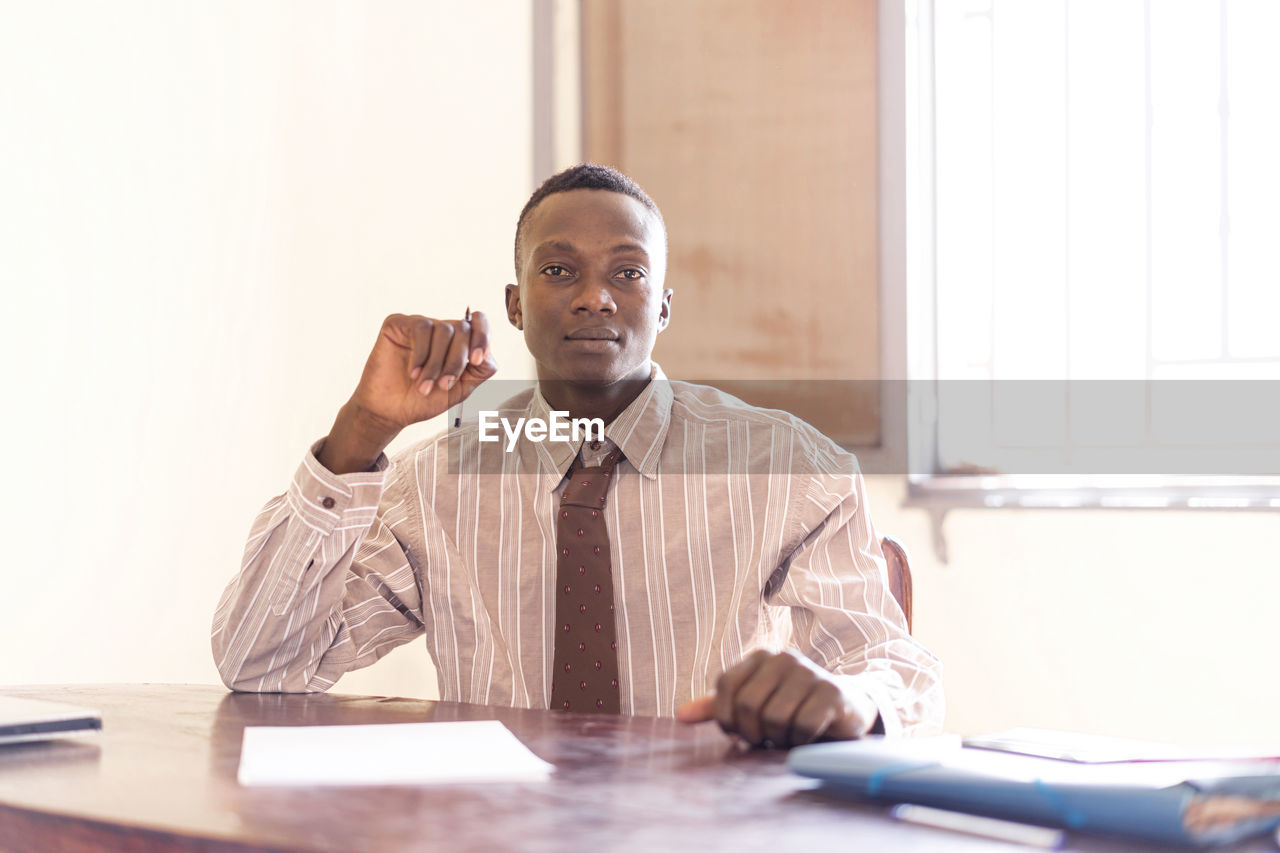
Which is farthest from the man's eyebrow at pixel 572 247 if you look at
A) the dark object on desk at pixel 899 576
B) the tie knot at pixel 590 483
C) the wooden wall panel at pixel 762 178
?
the wooden wall panel at pixel 762 178

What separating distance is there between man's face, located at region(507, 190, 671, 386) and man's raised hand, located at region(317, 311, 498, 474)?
32 centimetres

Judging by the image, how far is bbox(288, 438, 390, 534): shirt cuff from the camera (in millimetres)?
1096

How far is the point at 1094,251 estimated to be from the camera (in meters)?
2.30

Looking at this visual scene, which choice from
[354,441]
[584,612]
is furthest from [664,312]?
[354,441]

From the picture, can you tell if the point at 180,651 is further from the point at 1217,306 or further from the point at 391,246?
the point at 1217,306

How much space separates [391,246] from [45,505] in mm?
1105

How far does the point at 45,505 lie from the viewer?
179 centimetres

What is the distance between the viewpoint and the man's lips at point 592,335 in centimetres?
141

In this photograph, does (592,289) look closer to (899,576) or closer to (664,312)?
(664,312)

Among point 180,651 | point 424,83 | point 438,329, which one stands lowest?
point 180,651

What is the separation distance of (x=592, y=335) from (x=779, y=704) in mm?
739

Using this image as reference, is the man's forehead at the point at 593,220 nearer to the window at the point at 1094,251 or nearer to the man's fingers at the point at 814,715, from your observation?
the man's fingers at the point at 814,715

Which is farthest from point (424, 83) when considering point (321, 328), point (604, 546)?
point (604, 546)

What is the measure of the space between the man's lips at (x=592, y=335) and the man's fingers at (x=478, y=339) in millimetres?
322
